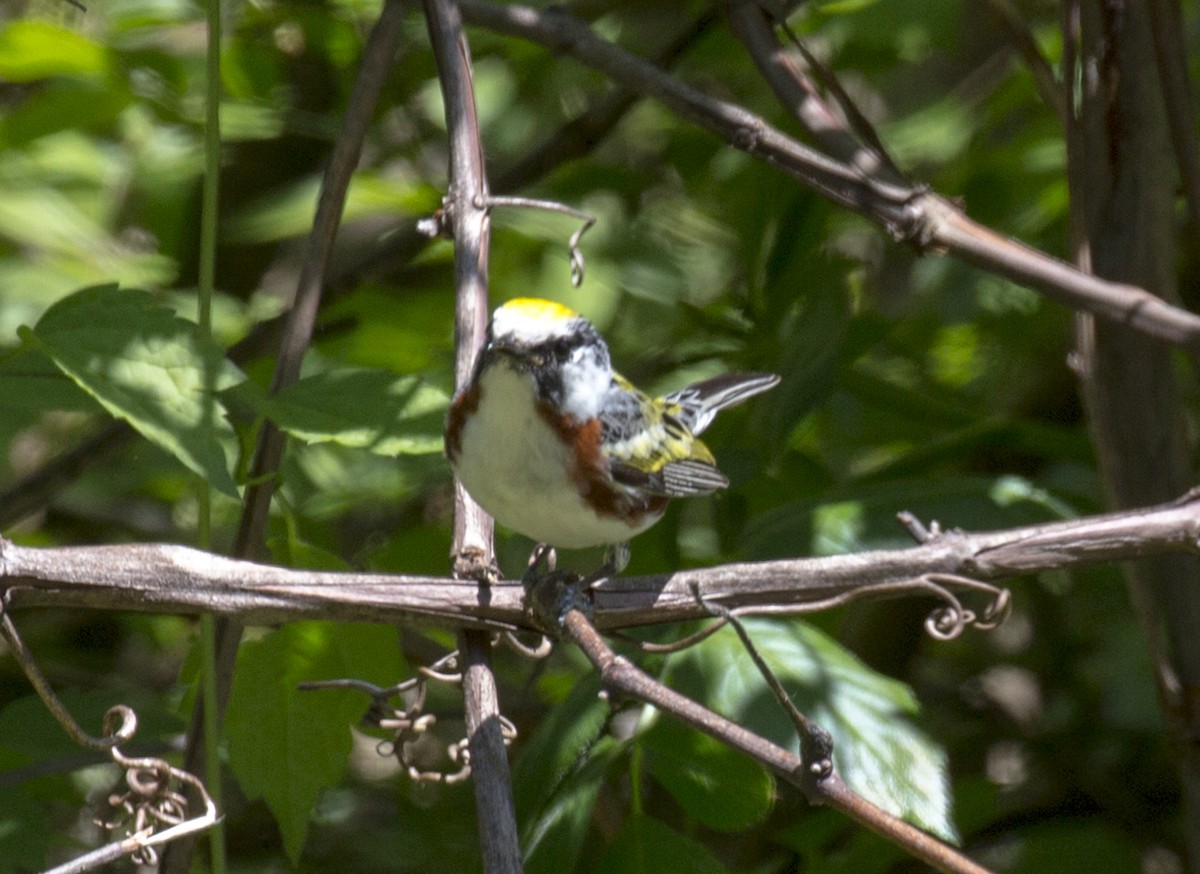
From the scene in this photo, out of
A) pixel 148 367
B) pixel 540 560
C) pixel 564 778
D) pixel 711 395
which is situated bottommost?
pixel 564 778

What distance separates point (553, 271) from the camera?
11.1ft

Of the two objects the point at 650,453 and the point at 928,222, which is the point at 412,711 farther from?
the point at 928,222

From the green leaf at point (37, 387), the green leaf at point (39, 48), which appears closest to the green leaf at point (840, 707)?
the green leaf at point (37, 387)

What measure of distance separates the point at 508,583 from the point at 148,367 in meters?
0.59

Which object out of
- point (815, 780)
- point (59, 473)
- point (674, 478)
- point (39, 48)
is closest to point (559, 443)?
point (674, 478)

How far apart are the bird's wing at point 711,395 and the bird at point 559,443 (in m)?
0.25

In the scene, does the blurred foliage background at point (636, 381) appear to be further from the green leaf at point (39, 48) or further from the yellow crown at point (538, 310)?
the yellow crown at point (538, 310)

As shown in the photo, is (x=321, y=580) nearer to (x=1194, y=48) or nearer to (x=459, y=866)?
(x=459, y=866)

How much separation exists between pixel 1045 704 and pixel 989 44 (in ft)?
10.6

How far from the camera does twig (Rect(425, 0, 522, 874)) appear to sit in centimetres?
174

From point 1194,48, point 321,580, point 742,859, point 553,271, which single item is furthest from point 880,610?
point 321,580

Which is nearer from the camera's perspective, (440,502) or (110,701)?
(110,701)

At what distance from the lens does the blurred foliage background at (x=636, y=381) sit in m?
2.13

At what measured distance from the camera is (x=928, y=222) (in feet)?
7.23
